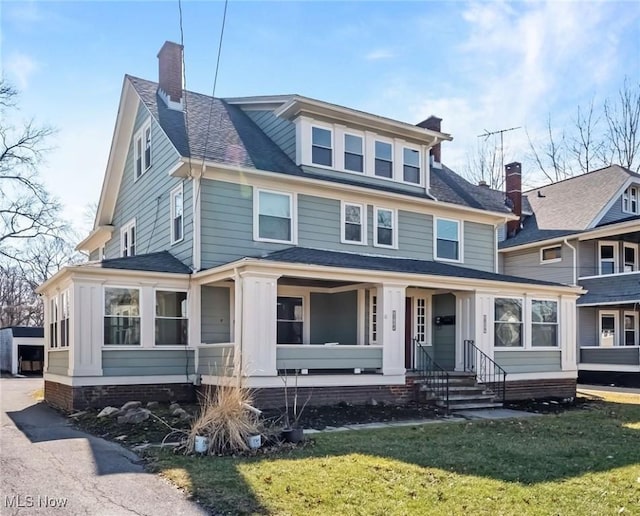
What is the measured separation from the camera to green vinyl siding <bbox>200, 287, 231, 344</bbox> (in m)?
14.7

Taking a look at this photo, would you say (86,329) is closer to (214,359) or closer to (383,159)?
(214,359)

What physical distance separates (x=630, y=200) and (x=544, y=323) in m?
11.4

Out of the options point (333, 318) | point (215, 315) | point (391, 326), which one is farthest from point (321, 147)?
point (391, 326)

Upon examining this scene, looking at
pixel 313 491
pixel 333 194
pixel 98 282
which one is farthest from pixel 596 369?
pixel 313 491

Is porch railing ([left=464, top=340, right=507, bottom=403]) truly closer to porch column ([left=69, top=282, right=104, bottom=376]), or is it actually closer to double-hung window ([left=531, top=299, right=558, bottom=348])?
double-hung window ([left=531, top=299, right=558, bottom=348])

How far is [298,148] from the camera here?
54.0ft

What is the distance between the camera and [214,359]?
Result: 13711mm

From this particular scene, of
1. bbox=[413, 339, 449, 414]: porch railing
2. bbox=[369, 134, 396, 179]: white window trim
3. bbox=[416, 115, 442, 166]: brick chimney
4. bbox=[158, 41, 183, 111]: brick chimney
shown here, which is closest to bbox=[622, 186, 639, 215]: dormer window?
bbox=[416, 115, 442, 166]: brick chimney

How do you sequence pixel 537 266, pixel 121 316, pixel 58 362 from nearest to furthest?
1. pixel 121 316
2. pixel 58 362
3. pixel 537 266

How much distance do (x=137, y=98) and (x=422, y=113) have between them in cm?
997

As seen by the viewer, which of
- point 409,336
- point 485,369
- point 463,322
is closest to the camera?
point 485,369

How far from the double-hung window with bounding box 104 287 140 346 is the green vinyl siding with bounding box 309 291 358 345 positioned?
4.74 metres

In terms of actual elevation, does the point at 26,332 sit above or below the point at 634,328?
below

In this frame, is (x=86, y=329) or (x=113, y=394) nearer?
(x=86, y=329)
